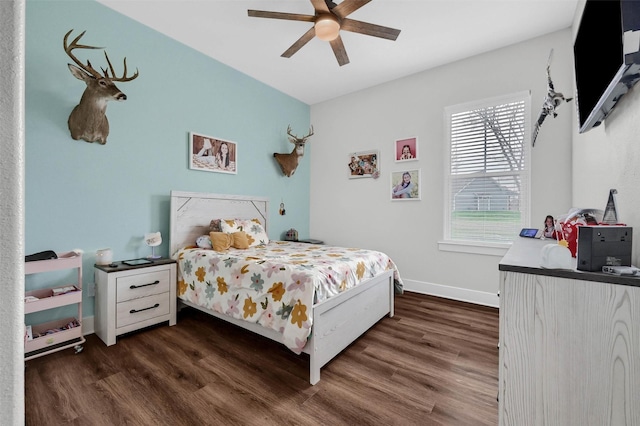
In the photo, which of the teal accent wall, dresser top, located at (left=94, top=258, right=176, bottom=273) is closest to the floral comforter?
dresser top, located at (left=94, top=258, right=176, bottom=273)

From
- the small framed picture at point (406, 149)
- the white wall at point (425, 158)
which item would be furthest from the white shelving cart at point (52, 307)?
the small framed picture at point (406, 149)

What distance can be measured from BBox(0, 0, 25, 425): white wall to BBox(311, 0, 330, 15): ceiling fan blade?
2.11 meters

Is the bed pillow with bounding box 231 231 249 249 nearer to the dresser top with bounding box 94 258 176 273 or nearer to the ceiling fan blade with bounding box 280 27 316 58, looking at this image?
the dresser top with bounding box 94 258 176 273

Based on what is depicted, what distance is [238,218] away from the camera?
358 cm

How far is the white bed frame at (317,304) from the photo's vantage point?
1856 mm

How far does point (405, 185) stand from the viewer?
3742mm

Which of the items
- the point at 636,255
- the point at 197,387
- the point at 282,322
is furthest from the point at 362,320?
the point at 636,255

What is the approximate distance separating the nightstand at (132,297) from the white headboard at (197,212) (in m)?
0.40

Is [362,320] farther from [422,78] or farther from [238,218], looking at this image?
[422,78]

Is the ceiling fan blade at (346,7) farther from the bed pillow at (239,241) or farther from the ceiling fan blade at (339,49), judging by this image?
the bed pillow at (239,241)

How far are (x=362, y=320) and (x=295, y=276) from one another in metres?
0.82

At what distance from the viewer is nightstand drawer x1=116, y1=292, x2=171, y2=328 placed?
7.59 feet

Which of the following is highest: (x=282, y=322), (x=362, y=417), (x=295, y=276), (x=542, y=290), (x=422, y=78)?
(x=422, y=78)

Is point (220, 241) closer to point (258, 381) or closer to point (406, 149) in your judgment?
point (258, 381)
